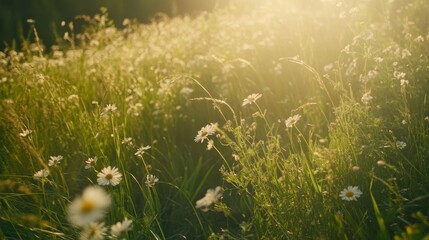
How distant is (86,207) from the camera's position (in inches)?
41.6

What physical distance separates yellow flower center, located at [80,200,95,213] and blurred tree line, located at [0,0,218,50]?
11.1 metres

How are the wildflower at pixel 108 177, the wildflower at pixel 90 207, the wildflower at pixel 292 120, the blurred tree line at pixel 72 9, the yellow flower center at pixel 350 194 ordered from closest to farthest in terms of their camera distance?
1. the wildflower at pixel 90 207
2. the yellow flower center at pixel 350 194
3. the wildflower at pixel 108 177
4. the wildflower at pixel 292 120
5. the blurred tree line at pixel 72 9

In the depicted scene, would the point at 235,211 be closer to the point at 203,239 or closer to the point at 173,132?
the point at 203,239

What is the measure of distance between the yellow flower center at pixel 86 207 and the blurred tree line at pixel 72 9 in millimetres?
11095

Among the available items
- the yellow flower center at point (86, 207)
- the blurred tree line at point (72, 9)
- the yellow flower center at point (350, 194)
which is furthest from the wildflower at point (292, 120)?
the blurred tree line at point (72, 9)

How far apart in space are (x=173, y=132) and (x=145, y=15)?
34.9 feet

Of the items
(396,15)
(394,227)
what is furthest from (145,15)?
(394,227)

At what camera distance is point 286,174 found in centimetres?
175

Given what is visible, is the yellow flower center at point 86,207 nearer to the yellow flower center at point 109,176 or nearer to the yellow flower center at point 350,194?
the yellow flower center at point 109,176

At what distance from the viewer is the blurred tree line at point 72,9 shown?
1210 cm

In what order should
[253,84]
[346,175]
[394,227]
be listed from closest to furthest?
1. [394,227]
2. [346,175]
3. [253,84]

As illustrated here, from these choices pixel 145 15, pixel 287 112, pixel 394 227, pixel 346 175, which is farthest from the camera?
pixel 145 15

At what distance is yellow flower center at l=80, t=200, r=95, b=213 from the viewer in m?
1.05

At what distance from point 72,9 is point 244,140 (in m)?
12.9
